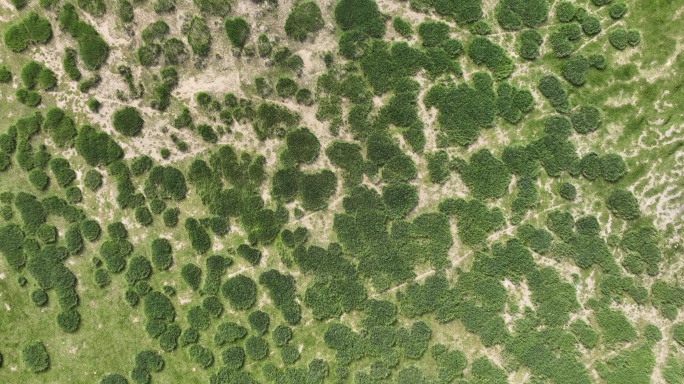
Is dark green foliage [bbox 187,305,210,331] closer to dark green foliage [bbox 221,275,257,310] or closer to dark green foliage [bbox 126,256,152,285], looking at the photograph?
dark green foliage [bbox 221,275,257,310]

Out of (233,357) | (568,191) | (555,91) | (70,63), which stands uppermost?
(555,91)

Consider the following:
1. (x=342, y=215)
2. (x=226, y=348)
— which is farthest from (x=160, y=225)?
(x=342, y=215)

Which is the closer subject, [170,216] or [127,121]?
[127,121]

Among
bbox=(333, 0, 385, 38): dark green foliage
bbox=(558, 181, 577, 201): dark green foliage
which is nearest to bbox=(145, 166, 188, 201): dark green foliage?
bbox=(333, 0, 385, 38): dark green foliage

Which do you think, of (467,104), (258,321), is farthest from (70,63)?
(467,104)

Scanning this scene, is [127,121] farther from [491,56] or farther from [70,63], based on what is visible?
[491,56]

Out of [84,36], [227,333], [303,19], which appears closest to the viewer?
[84,36]

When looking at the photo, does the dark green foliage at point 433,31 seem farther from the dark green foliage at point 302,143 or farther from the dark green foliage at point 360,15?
the dark green foliage at point 302,143
